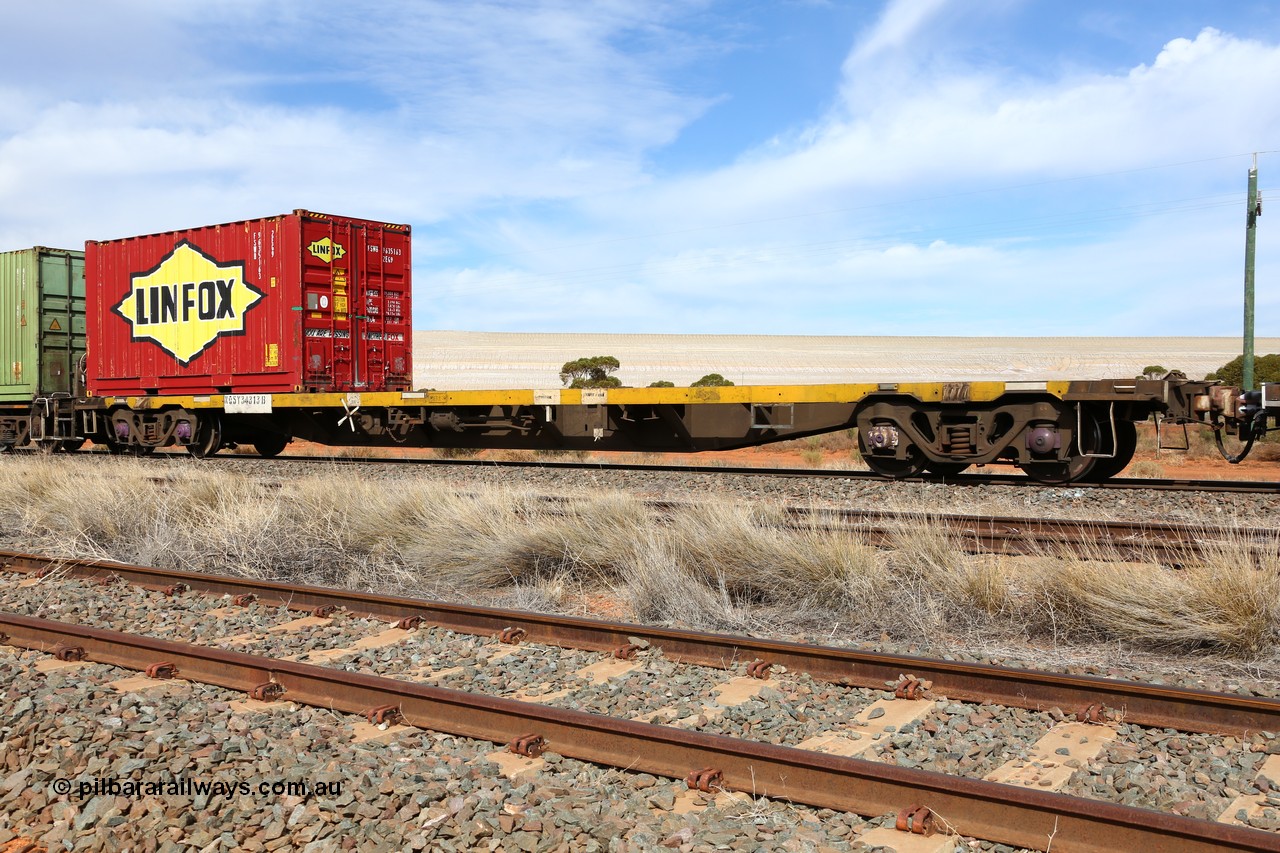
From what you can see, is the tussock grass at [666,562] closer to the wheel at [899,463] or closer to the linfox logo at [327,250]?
the wheel at [899,463]

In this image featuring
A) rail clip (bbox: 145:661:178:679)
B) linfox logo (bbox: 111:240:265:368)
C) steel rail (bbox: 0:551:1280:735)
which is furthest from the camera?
linfox logo (bbox: 111:240:265:368)

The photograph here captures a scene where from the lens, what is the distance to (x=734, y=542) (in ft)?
25.1

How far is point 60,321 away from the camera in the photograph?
20812mm

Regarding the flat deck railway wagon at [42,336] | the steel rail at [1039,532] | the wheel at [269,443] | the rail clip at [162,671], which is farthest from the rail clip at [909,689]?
the flat deck railway wagon at [42,336]

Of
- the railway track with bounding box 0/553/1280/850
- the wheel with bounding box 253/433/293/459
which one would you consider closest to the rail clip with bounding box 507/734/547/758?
the railway track with bounding box 0/553/1280/850

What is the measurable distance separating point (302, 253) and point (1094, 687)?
1439 cm

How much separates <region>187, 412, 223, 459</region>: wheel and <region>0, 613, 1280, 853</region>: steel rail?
13.6 metres

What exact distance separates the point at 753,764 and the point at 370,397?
13.1m

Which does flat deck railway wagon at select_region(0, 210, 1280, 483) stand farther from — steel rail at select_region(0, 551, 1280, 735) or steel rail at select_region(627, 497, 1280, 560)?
steel rail at select_region(0, 551, 1280, 735)

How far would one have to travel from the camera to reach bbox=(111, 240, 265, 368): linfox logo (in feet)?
57.1

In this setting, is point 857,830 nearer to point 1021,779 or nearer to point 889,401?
point 1021,779

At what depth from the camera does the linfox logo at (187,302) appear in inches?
685

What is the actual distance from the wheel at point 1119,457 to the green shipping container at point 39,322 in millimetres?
18610

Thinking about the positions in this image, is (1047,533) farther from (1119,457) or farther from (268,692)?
(268,692)
